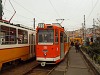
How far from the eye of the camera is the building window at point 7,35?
1243 centimetres

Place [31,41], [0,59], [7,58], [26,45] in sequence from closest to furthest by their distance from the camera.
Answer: [0,59] → [7,58] → [26,45] → [31,41]

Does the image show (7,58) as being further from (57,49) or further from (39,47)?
(57,49)

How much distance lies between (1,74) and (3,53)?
1457 millimetres

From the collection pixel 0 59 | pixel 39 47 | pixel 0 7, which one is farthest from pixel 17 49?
pixel 0 7

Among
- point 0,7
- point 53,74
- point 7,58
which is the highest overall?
point 0,7

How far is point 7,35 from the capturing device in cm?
1319

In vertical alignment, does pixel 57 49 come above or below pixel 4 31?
below

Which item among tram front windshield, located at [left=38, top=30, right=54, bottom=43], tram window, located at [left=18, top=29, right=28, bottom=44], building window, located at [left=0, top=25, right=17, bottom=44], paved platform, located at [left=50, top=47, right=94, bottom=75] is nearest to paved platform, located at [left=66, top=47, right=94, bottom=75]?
paved platform, located at [left=50, top=47, right=94, bottom=75]

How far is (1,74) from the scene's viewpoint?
1305 centimetres

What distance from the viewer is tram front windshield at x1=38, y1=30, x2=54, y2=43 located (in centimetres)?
1590

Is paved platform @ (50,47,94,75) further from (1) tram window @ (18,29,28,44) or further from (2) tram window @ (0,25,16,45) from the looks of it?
(2) tram window @ (0,25,16,45)

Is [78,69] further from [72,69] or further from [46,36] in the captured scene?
[46,36]

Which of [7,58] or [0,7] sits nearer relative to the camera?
[7,58]

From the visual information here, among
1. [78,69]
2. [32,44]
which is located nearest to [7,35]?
[78,69]
